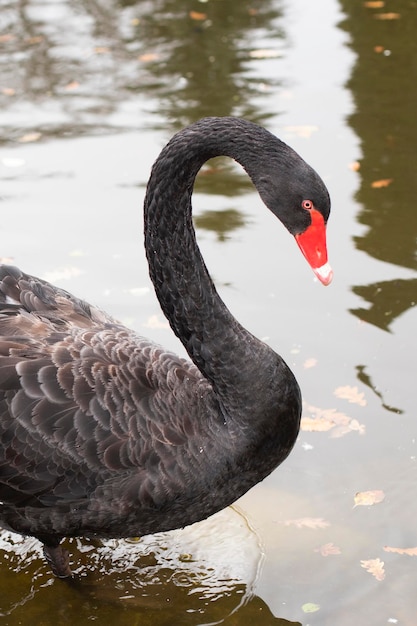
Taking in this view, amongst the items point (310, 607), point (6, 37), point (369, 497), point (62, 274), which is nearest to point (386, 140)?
point (62, 274)

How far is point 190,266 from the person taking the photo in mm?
3695

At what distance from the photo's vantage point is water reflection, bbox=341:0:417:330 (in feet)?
18.6

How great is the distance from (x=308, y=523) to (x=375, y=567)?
0.38 metres

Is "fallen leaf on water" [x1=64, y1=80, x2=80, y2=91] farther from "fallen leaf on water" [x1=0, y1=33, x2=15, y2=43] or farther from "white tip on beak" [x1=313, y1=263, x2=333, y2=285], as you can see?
"white tip on beak" [x1=313, y1=263, x2=333, y2=285]

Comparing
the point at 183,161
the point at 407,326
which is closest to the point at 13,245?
the point at 407,326

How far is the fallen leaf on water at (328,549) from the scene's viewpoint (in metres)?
4.07

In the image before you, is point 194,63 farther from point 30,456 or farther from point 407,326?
point 30,456

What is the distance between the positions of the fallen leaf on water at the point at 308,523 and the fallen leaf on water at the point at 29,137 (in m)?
4.56

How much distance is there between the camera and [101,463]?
11.6 feet

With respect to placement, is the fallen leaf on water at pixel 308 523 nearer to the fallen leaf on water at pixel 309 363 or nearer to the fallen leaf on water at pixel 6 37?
the fallen leaf on water at pixel 309 363

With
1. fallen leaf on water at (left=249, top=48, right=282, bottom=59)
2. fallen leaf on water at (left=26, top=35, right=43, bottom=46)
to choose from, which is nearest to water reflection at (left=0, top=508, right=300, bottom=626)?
fallen leaf on water at (left=249, top=48, right=282, bottom=59)

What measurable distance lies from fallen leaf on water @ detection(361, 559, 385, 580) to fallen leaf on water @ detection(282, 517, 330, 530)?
0.27m

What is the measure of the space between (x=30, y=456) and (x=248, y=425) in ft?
2.71

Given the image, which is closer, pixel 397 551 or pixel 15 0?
pixel 397 551
